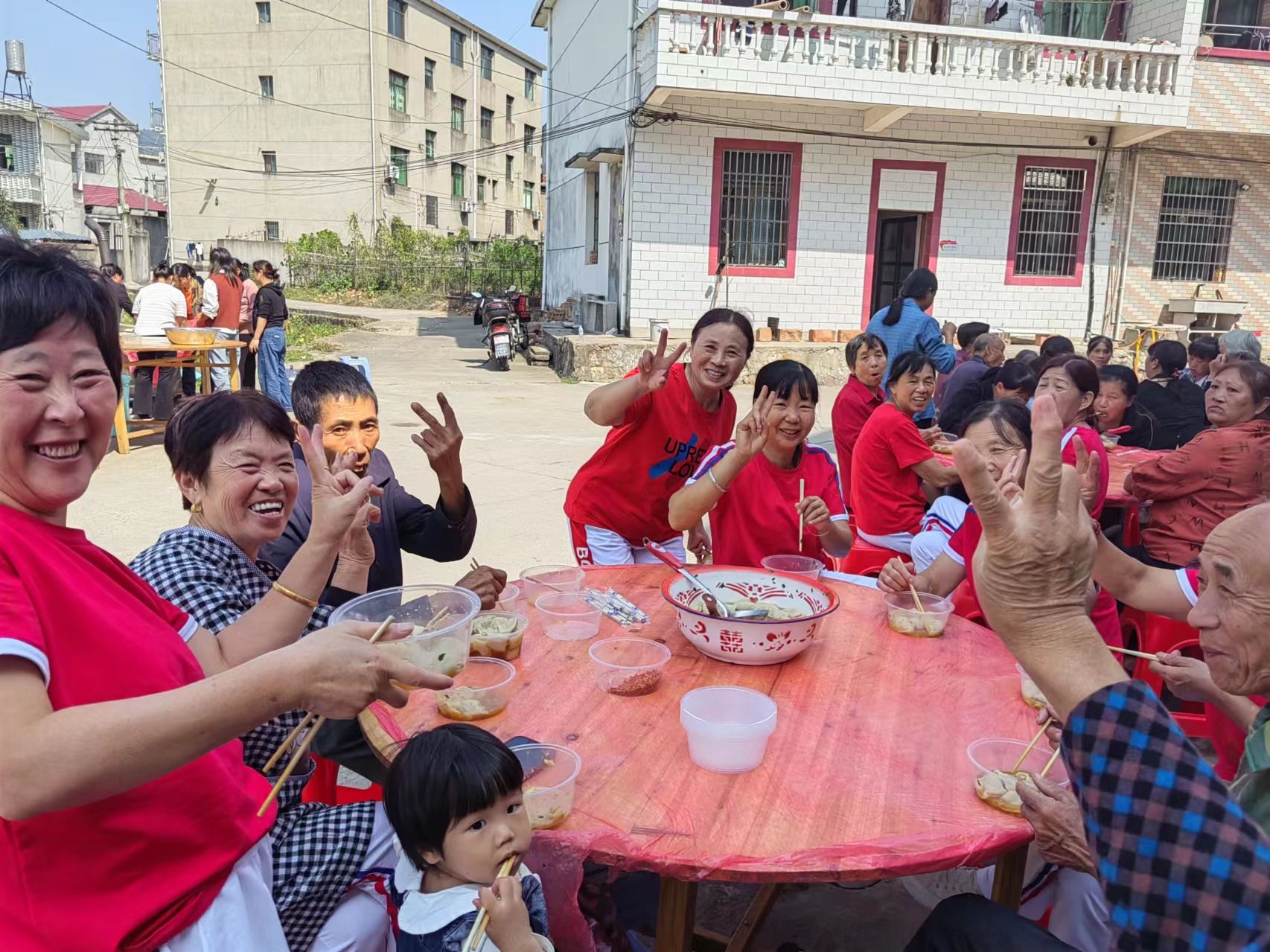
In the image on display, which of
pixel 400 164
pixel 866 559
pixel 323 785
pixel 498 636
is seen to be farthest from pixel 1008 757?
pixel 400 164

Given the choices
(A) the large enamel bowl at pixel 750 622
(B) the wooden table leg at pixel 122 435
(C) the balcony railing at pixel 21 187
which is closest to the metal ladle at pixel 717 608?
(A) the large enamel bowl at pixel 750 622

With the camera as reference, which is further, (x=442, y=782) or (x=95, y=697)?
(x=442, y=782)

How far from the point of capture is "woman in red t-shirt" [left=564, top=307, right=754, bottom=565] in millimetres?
3172

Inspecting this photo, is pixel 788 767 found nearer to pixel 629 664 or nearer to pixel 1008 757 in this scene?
pixel 1008 757

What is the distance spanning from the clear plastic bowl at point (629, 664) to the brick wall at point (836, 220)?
1178 centimetres

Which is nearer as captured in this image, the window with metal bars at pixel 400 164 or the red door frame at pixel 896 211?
the red door frame at pixel 896 211

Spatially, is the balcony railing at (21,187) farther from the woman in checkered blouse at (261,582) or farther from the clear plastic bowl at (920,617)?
the clear plastic bowl at (920,617)

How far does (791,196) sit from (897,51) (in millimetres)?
2525

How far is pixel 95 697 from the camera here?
117 cm

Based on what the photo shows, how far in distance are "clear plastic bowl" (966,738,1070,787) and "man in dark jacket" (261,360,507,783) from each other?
1336 millimetres

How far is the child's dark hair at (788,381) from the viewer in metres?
2.99

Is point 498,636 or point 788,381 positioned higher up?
point 788,381

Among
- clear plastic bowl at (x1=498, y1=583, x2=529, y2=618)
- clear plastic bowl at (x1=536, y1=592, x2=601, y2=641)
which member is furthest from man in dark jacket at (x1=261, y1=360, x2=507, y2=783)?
clear plastic bowl at (x1=536, y1=592, x2=601, y2=641)

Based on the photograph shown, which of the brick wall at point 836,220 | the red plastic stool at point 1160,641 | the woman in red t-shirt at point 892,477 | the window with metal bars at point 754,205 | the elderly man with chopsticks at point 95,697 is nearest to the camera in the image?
the elderly man with chopsticks at point 95,697
